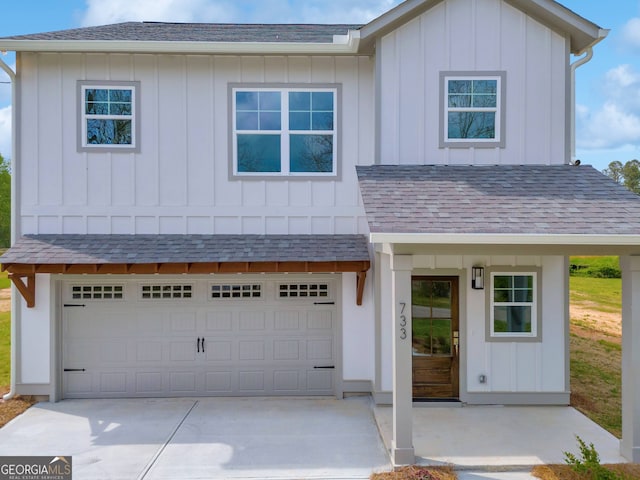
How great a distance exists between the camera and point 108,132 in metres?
7.79

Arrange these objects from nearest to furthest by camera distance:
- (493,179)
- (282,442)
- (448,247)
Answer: (448,247)
(282,442)
(493,179)

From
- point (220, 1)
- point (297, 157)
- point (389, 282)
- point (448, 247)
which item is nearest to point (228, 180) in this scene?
point (297, 157)

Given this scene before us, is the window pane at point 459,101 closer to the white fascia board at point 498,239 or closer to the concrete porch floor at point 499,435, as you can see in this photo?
the white fascia board at point 498,239

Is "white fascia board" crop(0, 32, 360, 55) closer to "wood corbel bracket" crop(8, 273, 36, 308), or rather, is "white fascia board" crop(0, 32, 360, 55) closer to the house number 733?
"wood corbel bracket" crop(8, 273, 36, 308)

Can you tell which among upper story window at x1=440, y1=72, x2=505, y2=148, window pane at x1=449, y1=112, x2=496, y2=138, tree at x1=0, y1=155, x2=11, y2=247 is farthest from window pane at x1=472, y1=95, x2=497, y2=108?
tree at x1=0, y1=155, x2=11, y2=247

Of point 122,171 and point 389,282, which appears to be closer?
point 389,282

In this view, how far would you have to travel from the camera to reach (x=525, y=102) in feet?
24.5

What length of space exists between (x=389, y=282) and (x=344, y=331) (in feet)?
4.09

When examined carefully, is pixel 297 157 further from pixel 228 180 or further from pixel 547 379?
pixel 547 379

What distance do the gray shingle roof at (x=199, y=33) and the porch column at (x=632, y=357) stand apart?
5737 millimetres

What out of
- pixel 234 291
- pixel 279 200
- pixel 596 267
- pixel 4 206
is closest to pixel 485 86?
pixel 279 200

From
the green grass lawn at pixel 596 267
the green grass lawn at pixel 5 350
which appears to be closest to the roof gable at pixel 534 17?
the green grass lawn at pixel 5 350

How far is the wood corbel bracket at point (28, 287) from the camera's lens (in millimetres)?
7273

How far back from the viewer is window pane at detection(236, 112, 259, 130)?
783 cm
